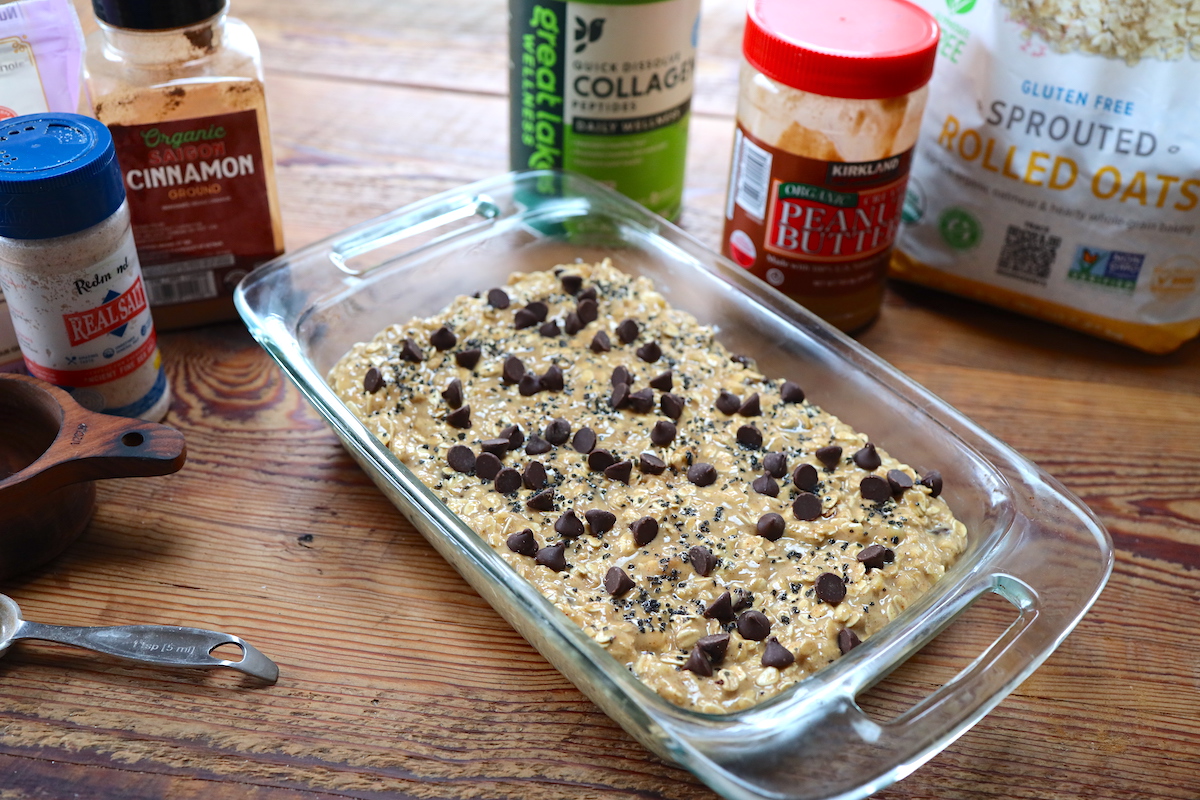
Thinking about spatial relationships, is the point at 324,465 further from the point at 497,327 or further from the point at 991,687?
the point at 991,687

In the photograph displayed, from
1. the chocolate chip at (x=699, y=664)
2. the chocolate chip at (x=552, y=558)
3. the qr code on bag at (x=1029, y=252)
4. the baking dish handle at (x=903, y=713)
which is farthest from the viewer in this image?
the qr code on bag at (x=1029, y=252)

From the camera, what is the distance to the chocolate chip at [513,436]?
131cm

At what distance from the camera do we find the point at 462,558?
3.67ft

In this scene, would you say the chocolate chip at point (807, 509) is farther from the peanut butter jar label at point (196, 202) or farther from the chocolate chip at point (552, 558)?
the peanut butter jar label at point (196, 202)

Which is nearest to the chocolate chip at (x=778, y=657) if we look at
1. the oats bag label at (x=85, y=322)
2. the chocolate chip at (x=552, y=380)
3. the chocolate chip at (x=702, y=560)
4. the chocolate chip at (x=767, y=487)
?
the chocolate chip at (x=702, y=560)

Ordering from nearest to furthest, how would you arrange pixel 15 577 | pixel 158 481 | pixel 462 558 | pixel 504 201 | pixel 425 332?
pixel 462 558
pixel 15 577
pixel 158 481
pixel 425 332
pixel 504 201

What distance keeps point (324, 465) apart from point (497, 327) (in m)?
0.31

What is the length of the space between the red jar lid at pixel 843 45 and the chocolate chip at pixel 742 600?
2.23 feet

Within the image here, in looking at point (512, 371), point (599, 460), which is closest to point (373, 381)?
point (512, 371)

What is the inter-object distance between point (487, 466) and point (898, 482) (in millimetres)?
499

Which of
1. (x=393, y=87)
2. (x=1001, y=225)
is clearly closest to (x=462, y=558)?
(x=1001, y=225)

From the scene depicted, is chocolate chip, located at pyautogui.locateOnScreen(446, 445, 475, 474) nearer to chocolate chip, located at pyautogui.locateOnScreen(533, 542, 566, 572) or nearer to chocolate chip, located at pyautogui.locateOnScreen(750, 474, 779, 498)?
chocolate chip, located at pyautogui.locateOnScreen(533, 542, 566, 572)

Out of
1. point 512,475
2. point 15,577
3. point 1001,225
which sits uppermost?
point 1001,225

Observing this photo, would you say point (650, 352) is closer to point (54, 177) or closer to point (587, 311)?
point (587, 311)
